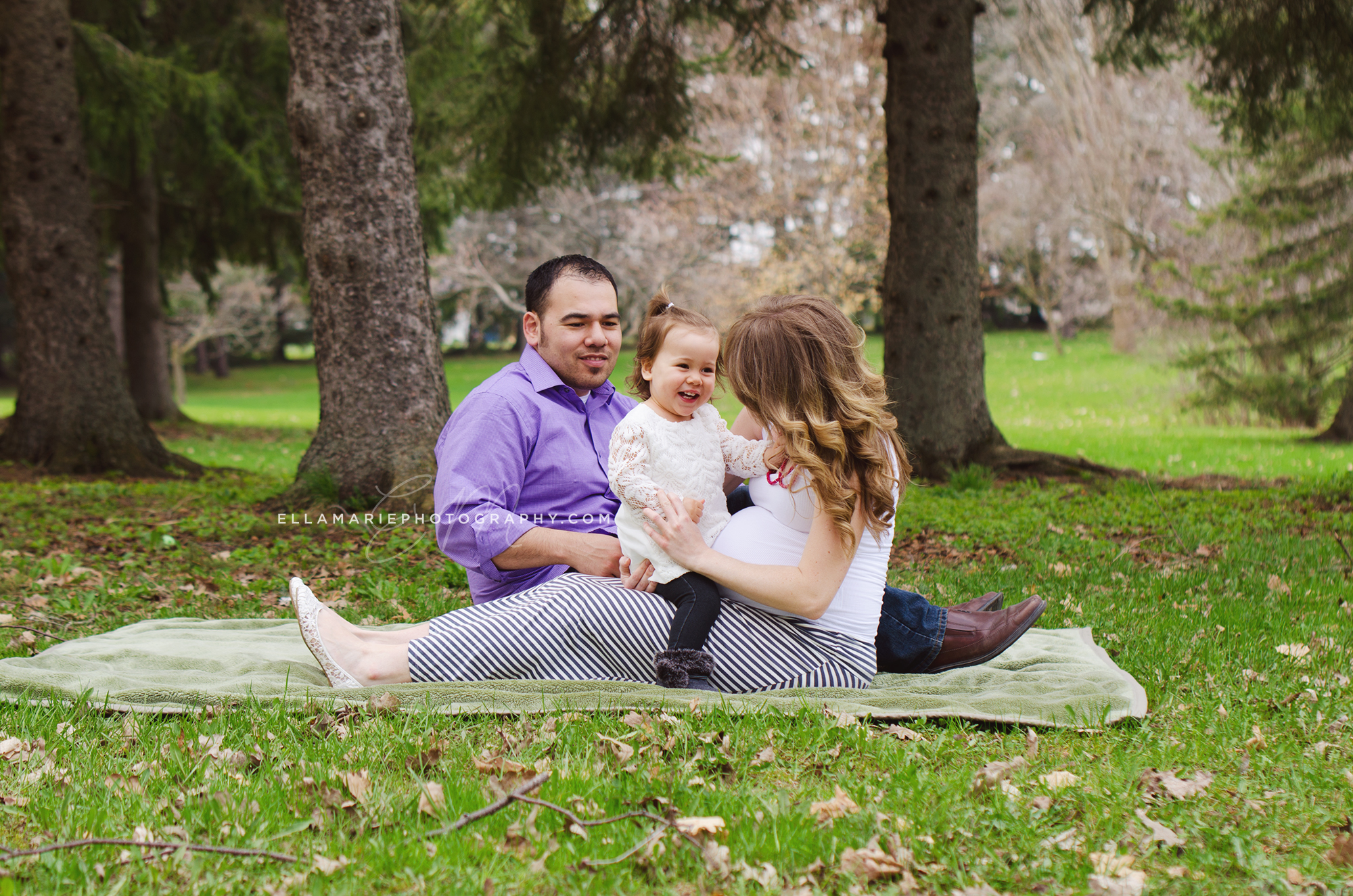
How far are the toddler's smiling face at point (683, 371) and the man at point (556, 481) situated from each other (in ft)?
1.40

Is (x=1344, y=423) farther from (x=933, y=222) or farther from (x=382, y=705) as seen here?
(x=382, y=705)

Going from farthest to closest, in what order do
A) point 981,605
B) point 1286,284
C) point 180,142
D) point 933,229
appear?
point 1286,284 → point 180,142 → point 933,229 → point 981,605

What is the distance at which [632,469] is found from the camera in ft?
10.7

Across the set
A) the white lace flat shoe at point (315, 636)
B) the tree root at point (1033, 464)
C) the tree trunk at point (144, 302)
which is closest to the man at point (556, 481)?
the white lace flat shoe at point (315, 636)

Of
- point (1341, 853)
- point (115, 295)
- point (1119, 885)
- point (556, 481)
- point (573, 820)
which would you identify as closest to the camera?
point (1119, 885)

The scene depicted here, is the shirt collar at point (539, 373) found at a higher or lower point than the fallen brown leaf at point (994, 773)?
higher

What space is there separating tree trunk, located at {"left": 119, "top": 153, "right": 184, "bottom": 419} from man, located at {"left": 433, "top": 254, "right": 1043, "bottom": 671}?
1148 centimetres

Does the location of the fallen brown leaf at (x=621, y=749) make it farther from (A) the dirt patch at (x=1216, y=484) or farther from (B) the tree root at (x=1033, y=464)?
(A) the dirt patch at (x=1216, y=484)

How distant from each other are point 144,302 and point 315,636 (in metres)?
14.7

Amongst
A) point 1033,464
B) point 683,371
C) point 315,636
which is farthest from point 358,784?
point 1033,464

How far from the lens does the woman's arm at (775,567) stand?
10.2 feet

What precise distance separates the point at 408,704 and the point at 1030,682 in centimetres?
210

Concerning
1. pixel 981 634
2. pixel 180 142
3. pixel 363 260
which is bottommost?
pixel 981 634

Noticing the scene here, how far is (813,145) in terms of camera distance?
24.5 meters
